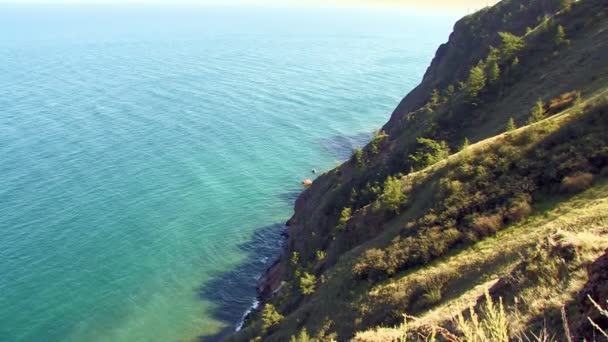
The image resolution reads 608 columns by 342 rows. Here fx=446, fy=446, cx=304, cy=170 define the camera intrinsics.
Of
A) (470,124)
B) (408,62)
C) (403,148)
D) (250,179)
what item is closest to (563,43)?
(470,124)

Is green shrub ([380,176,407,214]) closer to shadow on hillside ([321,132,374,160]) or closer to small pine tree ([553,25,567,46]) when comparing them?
small pine tree ([553,25,567,46])

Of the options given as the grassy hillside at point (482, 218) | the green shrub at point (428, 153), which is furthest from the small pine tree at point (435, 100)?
the green shrub at point (428, 153)

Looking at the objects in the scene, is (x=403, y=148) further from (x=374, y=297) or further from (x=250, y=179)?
(x=250, y=179)

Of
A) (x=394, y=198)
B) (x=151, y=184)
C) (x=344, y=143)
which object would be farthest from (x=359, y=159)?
(x=344, y=143)

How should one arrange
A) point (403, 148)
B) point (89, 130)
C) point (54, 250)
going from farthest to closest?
point (89, 130) < point (54, 250) < point (403, 148)

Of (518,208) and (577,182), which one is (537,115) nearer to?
(577,182)

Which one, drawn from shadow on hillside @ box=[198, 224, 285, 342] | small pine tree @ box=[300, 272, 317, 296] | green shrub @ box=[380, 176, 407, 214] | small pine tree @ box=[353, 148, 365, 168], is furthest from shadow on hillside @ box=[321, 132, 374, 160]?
small pine tree @ box=[300, 272, 317, 296]
